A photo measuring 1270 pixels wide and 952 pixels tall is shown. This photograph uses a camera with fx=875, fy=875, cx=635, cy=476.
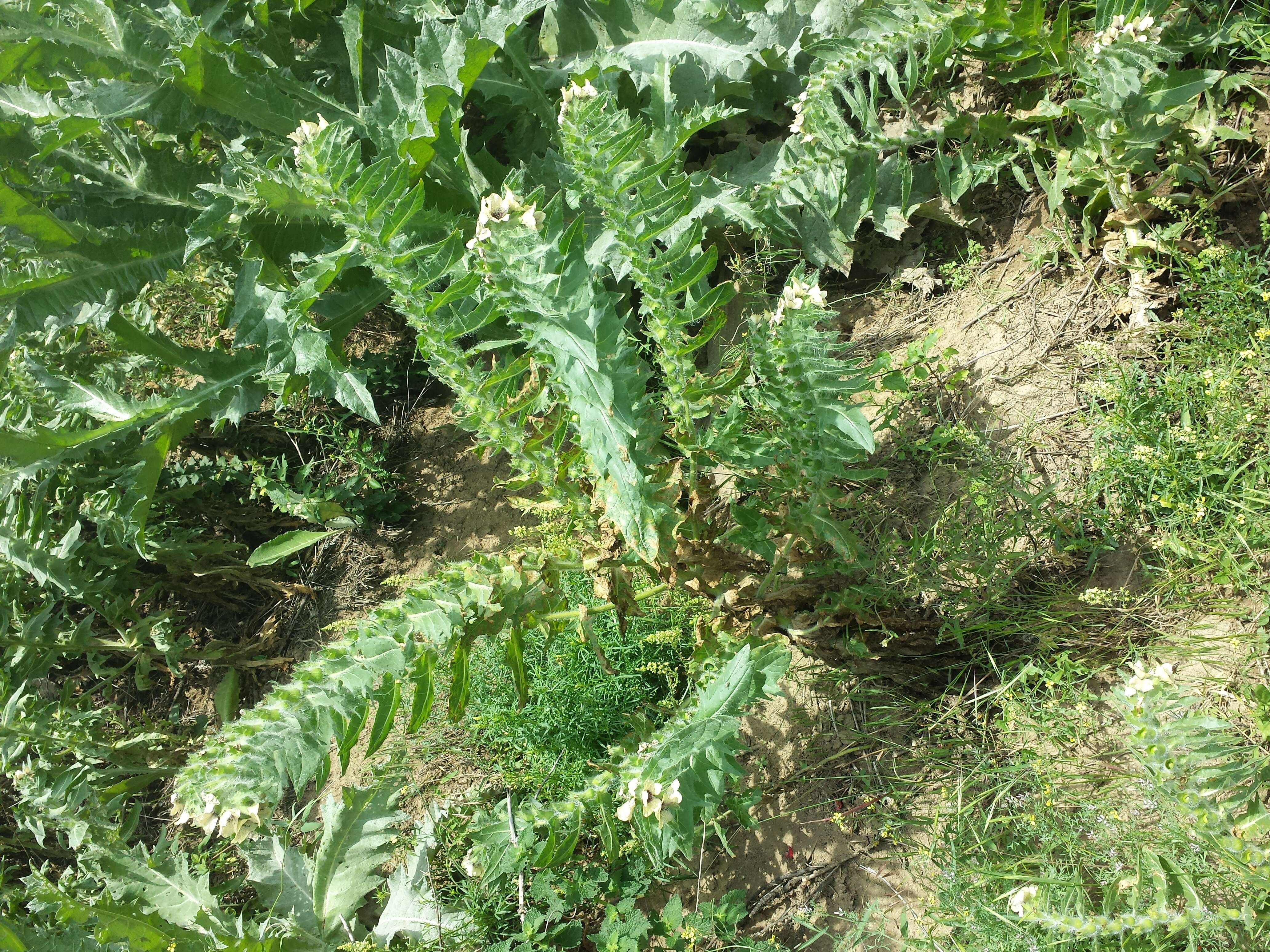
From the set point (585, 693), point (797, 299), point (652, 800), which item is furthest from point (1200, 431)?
point (585, 693)

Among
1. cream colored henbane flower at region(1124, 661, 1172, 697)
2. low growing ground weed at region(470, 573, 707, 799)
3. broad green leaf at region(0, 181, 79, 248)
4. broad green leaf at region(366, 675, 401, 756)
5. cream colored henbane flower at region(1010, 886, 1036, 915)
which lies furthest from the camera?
low growing ground weed at region(470, 573, 707, 799)

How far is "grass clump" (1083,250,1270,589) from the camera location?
2.27 m

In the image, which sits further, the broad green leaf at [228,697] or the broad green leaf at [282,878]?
the broad green leaf at [228,697]

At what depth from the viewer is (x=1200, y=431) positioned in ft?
7.77

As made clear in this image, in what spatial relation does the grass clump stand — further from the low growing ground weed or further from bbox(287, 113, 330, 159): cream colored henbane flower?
bbox(287, 113, 330, 159): cream colored henbane flower

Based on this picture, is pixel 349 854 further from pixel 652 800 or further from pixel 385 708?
pixel 652 800

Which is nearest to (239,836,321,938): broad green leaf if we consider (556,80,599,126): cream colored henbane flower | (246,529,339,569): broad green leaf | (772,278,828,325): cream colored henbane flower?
(246,529,339,569): broad green leaf

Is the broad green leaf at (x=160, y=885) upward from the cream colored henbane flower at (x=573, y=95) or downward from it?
downward

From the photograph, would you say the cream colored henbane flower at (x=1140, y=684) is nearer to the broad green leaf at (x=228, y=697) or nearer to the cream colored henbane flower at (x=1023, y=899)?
the cream colored henbane flower at (x=1023, y=899)

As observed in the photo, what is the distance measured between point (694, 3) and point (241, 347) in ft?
6.42

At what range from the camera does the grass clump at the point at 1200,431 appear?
7.45ft

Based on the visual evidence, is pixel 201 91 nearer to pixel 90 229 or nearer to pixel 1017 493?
pixel 90 229

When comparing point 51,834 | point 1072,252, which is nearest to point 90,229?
point 51,834

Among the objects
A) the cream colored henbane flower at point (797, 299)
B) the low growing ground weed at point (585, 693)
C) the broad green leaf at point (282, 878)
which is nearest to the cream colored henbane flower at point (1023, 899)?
the low growing ground weed at point (585, 693)
